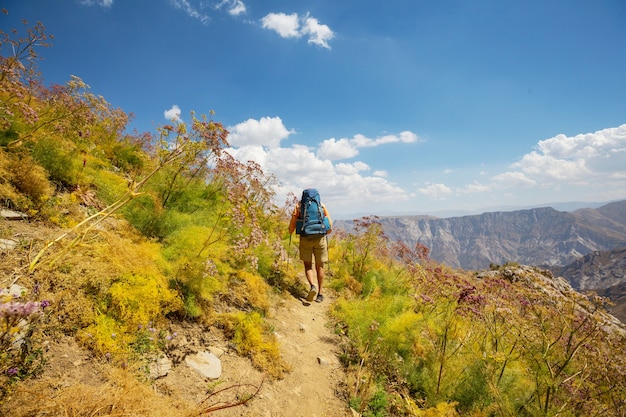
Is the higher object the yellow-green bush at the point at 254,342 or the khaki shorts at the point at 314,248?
the khaki shorts at the point at 314,248

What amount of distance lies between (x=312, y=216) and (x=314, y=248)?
0.84 metres

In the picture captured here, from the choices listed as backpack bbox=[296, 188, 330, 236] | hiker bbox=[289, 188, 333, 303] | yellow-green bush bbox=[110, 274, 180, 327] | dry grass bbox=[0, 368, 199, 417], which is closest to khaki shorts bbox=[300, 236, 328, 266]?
hiker bbox=[289, 188, 333, 303]

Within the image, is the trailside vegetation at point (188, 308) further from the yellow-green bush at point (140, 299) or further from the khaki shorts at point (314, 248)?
the khaki shorts at point (314, 248)

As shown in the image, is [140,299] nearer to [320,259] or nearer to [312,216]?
[312,216]

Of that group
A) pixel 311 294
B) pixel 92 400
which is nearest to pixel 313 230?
pixel 311 294

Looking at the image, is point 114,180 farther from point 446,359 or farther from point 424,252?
point 424,252

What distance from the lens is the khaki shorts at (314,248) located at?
7.16 m

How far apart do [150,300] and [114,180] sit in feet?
11.8

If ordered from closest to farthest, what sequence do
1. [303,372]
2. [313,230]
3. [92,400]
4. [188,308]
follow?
[92,400], [188,308], [303,372], [313,230]

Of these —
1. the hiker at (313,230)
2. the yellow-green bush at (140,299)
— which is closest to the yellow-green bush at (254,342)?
the yellow-green bush at (140,299)

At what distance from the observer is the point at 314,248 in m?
7.27

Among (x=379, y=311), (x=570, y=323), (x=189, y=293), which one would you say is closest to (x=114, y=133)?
(x=189, y=293)

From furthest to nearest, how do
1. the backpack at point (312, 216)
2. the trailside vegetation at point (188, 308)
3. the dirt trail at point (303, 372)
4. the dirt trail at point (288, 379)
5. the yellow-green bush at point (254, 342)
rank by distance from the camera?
the backpack at point (312, 216), the yellow-green bush at point (254, 342), the dirt trail at point (303, 372), the dirt trail at point (288, 379), the trailside vegetation at point (188, 308)

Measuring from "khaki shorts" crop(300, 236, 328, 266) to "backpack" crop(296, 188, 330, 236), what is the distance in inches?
8.8
